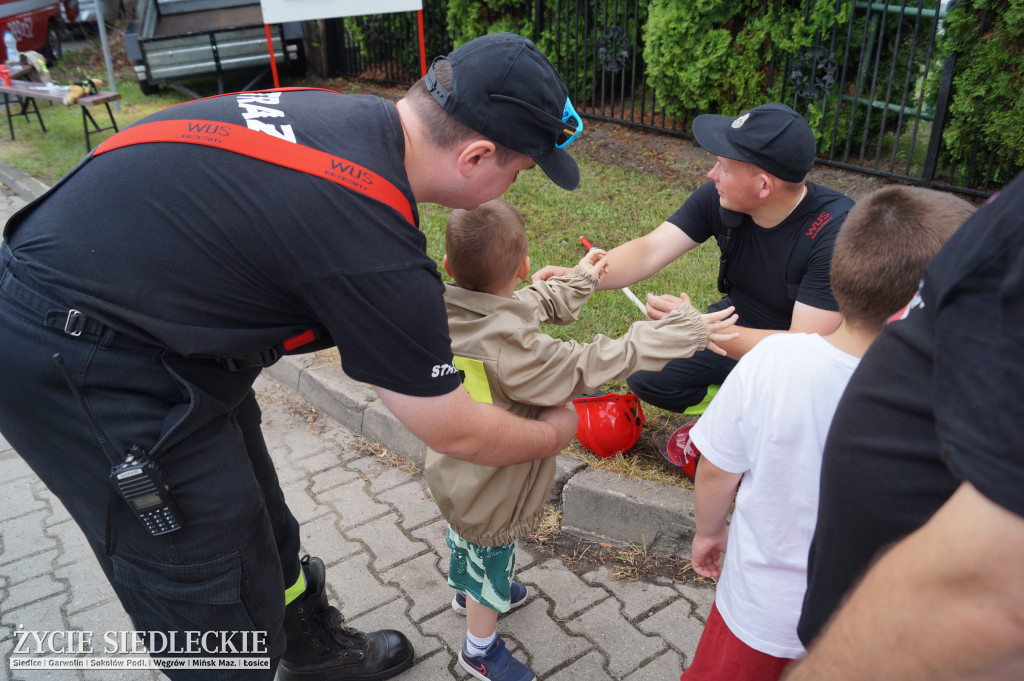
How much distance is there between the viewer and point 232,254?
1.45 meters

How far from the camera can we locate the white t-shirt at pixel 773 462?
156cm

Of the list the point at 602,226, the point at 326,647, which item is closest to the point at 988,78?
the point at 602,226

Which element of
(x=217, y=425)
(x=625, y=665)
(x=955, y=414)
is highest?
(x=955, y=414)

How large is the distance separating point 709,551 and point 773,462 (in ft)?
1.72

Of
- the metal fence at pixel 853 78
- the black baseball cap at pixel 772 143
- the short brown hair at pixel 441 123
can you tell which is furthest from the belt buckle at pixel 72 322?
the metal fence at pixel 853 78

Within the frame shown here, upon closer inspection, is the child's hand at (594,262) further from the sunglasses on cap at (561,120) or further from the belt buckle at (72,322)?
the belt buckle at (72,322)

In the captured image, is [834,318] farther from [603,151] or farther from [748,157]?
[603,151]

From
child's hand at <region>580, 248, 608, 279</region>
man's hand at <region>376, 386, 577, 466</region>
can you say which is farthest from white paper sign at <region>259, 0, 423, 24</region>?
man's hand at <region>376, 386, 577, 466</region>

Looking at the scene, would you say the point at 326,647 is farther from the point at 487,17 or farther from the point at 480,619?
the point at 487,17

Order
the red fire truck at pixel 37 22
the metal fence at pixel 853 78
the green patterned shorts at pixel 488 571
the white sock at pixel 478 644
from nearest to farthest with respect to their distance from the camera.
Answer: the green patterned shorts at pixel 488 571 < the white sock at pixel 478 644 < the metal fence at pixel 853 78 < the red fire truck at pixel 37 22

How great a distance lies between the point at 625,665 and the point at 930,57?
545 centimetres

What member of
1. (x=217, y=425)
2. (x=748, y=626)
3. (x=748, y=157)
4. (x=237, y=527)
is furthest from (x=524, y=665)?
(x=748, y=157)

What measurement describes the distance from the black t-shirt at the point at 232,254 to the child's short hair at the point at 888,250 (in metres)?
0.87

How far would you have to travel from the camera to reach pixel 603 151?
290 inches
